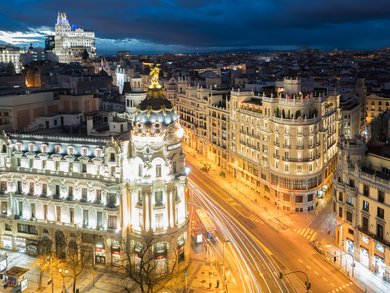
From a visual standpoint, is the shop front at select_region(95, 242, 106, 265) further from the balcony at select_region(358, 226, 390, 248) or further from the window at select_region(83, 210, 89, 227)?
the balcony at select_region(358, 226, 390, 248)

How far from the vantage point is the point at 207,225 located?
109 m

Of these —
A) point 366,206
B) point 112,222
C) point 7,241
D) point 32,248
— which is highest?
point 366,206

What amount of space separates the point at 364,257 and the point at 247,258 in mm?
22131

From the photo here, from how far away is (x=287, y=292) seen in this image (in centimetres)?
8031

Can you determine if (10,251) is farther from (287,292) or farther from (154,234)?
(287,292)

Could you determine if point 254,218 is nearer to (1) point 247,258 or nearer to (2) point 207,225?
(2) point 207,225

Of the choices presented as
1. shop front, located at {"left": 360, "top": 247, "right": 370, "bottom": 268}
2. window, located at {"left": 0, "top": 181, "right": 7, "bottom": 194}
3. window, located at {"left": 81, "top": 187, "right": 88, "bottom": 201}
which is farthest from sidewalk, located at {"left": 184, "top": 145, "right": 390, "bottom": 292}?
window, located at {"left": 0, "top": 181, "right": 7, "bottom": 194}

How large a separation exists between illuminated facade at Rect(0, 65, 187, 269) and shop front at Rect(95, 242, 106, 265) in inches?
7.5

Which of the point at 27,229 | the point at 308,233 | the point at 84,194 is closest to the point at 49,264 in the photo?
the point at 84,194

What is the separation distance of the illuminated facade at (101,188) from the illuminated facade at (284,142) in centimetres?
3881

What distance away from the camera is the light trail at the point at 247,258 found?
83375 mm

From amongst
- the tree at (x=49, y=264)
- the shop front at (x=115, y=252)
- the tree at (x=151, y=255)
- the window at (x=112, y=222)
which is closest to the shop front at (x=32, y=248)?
the tree at (x=49, y=264)

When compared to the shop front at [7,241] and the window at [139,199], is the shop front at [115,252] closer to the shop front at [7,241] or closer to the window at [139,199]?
the window at [139,199]

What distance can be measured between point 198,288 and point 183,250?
398 inches
